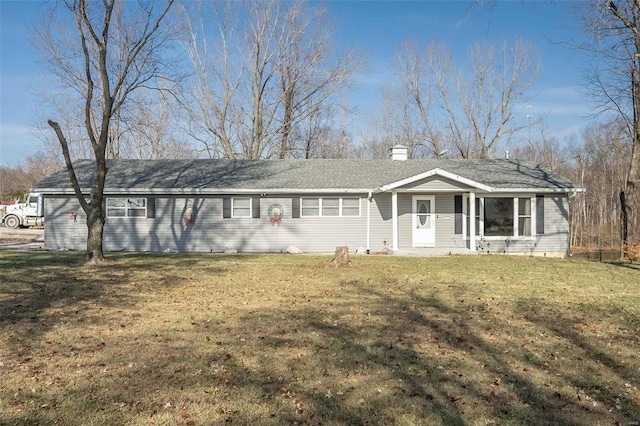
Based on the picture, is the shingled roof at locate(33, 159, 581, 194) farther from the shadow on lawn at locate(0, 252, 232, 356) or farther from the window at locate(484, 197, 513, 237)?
the shadow on lawn at locate(0, 252, 232, 356)

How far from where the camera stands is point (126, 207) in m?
19.0

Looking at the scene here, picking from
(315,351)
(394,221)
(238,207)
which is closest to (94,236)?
(238,207)

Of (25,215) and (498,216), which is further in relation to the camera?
(25,215)

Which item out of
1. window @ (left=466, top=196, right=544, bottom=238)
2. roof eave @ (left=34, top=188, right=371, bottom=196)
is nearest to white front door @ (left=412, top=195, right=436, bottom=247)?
window @ (left=466, top=196, right=544, bottom=238)

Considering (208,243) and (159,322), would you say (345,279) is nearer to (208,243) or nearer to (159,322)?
(159,322)

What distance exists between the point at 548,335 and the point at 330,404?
3549 millimetres

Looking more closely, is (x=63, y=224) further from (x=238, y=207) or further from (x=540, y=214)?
(x=540, y=214)

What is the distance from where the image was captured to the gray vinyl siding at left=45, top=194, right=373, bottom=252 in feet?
61.4

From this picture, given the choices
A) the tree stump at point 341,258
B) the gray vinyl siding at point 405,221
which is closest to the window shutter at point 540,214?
the gray vinyl siding at point 405,221

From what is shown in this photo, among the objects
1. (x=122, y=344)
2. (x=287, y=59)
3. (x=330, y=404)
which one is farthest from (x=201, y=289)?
(x=287, y=59)

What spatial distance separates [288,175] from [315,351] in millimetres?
14811

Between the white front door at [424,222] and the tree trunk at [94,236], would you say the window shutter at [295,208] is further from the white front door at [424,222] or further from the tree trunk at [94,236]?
the tree trunk at [94,236]

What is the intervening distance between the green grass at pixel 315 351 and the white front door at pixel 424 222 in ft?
27.5

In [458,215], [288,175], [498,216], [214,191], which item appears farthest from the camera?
[288,175]
